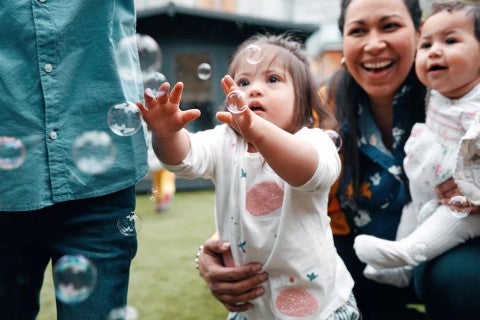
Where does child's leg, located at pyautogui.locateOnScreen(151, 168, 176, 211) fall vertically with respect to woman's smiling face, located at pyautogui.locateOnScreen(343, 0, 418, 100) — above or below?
below

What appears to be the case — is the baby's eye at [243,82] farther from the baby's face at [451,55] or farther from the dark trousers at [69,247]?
the baby's face at [451,55]

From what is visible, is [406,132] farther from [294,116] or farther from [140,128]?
[140,128]

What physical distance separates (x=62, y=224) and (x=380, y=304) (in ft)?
4.38

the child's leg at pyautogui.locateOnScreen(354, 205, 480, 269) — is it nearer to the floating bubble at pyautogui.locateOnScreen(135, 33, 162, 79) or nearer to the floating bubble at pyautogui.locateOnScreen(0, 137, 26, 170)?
the floating bubble at pyautogui.locateOnScreen(135, 33, 162, 79)

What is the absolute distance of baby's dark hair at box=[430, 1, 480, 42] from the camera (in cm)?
157

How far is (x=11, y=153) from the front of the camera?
4.08ft

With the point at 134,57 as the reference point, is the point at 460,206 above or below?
below

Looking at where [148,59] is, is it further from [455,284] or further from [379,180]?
[455,284]

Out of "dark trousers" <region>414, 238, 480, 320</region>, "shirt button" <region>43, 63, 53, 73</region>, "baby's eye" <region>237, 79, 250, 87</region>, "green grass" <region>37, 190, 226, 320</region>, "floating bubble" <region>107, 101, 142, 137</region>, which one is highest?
"shirt button" <region>43, 63, 53, 73</region>

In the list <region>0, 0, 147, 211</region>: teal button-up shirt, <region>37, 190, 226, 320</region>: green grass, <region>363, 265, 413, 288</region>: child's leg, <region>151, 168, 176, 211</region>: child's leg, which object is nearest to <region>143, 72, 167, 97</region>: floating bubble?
<region>0, 0, 147, 211</region>: teal button-up shirt

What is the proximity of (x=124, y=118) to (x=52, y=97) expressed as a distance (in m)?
0.17

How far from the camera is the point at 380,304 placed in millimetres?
2119

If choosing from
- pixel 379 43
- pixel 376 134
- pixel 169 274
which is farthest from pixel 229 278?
pixel 169 274

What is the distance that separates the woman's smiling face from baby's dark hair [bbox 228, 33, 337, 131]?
0.95ft
